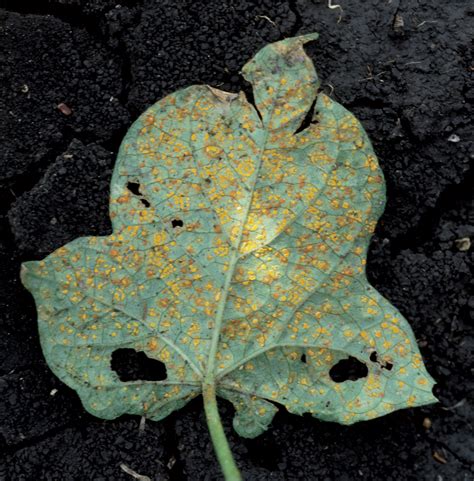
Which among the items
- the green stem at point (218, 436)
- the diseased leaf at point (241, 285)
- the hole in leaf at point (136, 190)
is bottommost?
the green stem at point (218, 436)

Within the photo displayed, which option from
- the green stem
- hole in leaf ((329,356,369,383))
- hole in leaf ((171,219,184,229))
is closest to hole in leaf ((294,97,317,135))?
hole in leaf ((171,219,184,229))

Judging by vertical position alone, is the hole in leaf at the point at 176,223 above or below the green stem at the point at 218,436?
above

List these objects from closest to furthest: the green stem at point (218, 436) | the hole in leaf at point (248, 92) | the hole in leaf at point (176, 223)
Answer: the green stem at point (218, 436), the hole in leaf at point (176, 223), the hole in leaf at point (248, 92)

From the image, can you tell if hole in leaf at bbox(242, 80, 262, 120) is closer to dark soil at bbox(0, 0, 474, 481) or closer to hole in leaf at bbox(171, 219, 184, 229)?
→ dark soil at bbox(0, 0, 474, 481)

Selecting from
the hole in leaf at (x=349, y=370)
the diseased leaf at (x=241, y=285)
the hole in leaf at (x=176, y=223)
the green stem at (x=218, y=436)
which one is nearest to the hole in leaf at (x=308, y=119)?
the diseased leaf at (x=241, y=285)

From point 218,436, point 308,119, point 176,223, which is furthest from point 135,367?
point 308,119

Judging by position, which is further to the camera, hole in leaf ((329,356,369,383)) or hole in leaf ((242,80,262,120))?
hole in leaf ((242,80,262,120))

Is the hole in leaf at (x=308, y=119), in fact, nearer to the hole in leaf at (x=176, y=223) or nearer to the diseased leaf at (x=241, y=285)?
the diseased leaf at (x=241, y=285)
